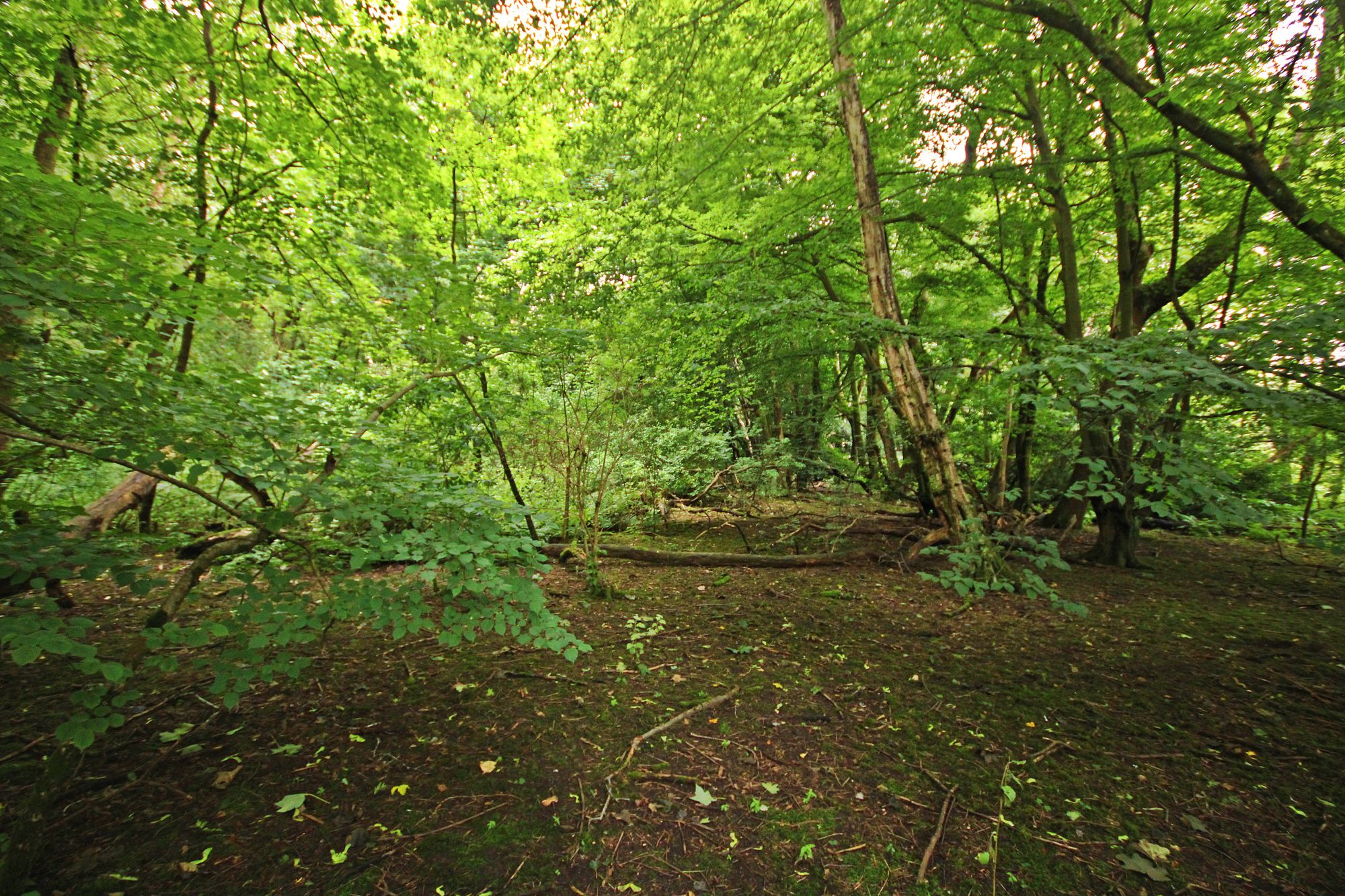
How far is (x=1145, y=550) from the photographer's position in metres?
7.18

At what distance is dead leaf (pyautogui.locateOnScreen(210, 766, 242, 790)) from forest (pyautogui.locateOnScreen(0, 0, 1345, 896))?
0.5 inches

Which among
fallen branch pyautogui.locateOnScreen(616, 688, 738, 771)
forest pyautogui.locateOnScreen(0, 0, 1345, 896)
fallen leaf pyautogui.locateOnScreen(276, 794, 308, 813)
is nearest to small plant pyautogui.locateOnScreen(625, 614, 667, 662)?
forest pyautogui.locateOnScreen(0, 0, 1345, 896)

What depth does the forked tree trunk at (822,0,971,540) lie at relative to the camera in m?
5.04

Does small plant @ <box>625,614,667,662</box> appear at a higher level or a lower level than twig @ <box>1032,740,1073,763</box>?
lower

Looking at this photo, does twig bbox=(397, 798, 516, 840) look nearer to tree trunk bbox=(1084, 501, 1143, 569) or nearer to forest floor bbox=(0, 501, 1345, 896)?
forest floor bbox=(0, 501, 1345, 896)

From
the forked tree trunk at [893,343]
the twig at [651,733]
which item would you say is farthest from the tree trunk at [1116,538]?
the twig at [651,733]

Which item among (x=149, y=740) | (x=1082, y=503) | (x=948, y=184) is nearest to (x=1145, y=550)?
(x=1082, y=503)

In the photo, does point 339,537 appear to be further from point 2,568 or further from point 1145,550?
point 1145,550

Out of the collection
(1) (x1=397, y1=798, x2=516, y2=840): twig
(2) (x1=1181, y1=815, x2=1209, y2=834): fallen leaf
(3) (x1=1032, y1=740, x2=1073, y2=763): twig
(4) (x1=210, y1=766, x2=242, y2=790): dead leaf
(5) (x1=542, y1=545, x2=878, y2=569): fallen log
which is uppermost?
(5) (x1=542, y1=545, x2=878, y2=569): fallen log

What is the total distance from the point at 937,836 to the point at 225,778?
3.17 m

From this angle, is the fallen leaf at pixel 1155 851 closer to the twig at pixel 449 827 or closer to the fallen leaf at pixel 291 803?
the twig at pixel 449 827

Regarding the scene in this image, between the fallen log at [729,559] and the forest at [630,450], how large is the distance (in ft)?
0.15

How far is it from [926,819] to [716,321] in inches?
193

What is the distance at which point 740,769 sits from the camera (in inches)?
102
